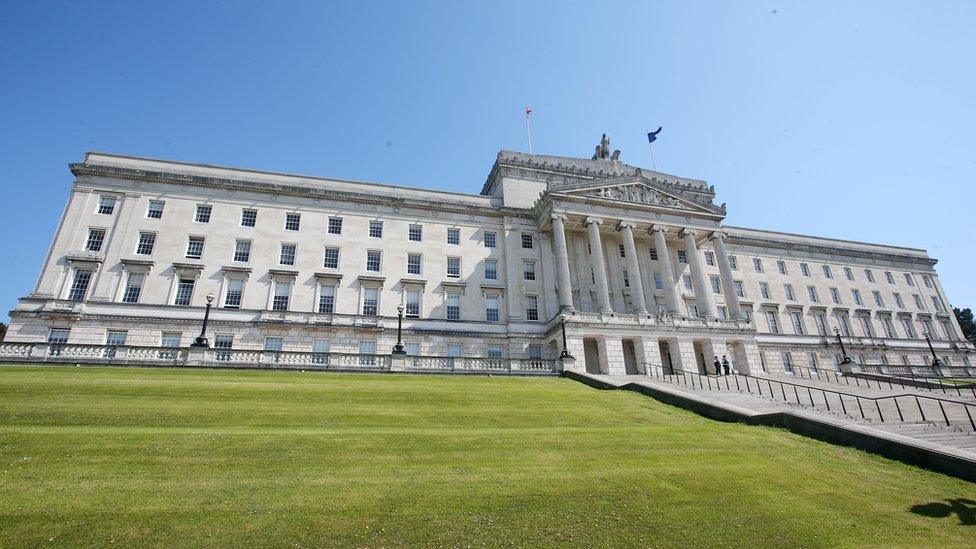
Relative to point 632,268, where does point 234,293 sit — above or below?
below

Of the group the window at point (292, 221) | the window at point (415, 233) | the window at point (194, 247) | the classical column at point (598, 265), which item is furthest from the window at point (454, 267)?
the window at point (194, 247)

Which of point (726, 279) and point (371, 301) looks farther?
point (726, 279)

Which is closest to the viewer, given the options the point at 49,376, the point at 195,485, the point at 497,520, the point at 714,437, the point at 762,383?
the point at 497,520

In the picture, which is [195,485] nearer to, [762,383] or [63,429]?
[63,429]

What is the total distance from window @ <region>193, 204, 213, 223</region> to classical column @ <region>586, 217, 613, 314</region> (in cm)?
3330

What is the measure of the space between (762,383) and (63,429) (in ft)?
128

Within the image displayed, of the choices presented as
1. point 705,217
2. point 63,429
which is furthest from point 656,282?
point 63,429

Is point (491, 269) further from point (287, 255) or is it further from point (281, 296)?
point (281, 296)

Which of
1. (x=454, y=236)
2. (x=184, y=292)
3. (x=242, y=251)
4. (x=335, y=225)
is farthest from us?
(x=454, y=236)

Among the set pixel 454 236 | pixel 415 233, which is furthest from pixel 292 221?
pixel 454 236

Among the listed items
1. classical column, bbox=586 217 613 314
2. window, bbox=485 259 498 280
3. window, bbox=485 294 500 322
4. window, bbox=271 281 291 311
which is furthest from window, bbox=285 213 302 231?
classical column, bbox=586 217 613 314

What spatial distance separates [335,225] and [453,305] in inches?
510

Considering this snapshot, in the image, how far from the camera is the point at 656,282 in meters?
45.4

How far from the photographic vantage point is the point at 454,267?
134 ft
